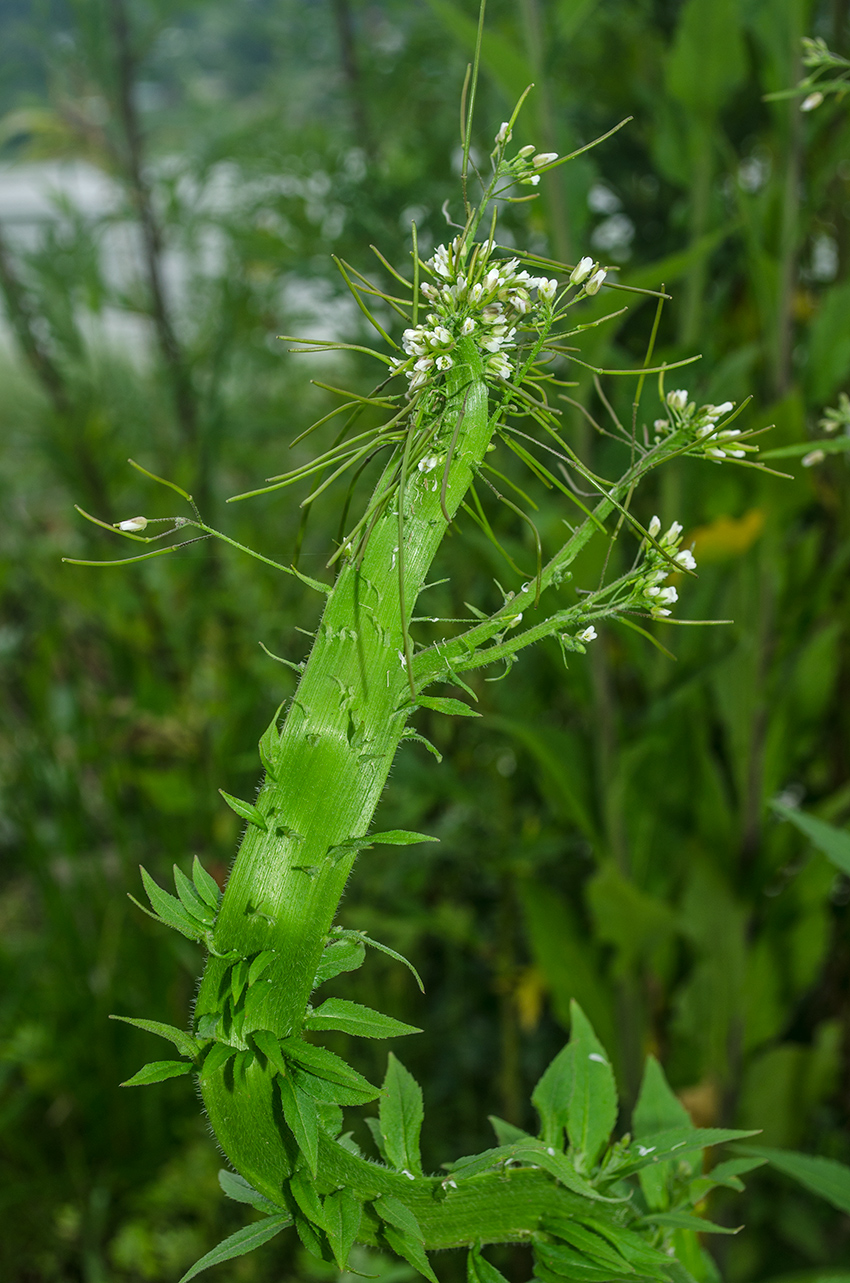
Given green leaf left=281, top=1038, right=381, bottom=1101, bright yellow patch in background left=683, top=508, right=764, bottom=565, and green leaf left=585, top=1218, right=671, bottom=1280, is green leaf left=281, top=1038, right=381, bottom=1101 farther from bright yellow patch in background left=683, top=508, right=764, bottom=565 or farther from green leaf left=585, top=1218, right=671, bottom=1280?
bright yellow patch in background left=683, top=508, right=764, bottom=565

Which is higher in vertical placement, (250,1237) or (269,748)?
(269,748)

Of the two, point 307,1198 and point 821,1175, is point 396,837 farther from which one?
point 821,1175

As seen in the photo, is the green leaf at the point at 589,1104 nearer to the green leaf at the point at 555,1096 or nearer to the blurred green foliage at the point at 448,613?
the green leaf at the point at 555,1096

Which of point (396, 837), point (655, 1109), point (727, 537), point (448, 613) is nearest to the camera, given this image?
point (396, 837)

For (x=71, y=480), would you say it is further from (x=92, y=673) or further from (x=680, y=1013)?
(x=680, y=1013)

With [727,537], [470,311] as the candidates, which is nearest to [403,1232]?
[470,311]

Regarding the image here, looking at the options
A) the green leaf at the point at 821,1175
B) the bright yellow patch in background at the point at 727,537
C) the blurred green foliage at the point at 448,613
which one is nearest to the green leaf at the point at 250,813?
the green leaf at the point at 821,1175

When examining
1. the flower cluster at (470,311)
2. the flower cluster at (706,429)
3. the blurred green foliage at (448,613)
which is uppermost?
the flower cluster at (470,311)
